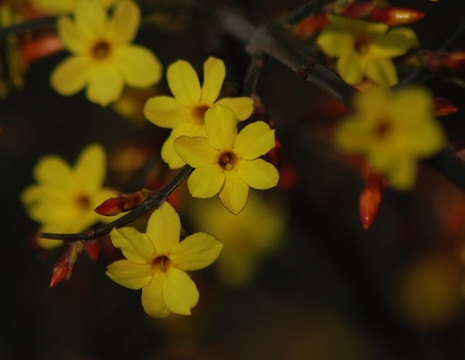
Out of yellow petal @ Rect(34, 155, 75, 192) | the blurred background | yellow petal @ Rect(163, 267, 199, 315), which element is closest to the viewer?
yellow petal @ Rect(163, 267, 199, 315)

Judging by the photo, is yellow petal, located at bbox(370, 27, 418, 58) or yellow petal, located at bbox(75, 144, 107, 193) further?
yellow petal, located at bbox(75, 144, 107, 193)

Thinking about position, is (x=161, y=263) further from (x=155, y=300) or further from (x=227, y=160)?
(x=227, y=160)

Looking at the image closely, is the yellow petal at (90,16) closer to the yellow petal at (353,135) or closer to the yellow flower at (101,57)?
the yellow flower at (101,57)

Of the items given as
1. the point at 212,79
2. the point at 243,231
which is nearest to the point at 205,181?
the point at 212,79

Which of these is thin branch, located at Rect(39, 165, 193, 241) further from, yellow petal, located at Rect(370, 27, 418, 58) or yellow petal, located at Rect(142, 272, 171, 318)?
yellow petal, located at Rect(370, 27, 418, 58)

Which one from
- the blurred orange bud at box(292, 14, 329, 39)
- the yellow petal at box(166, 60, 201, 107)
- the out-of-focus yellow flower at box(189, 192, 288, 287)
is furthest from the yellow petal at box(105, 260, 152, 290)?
the out-of-focus yellow flower at box(189, 192, 288, 287)

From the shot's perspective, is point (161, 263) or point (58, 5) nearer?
point (161, 263)

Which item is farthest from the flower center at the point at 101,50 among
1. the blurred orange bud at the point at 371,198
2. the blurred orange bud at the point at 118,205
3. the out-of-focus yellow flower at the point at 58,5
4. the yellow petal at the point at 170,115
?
the blurred orange bud at the point at 371,198
